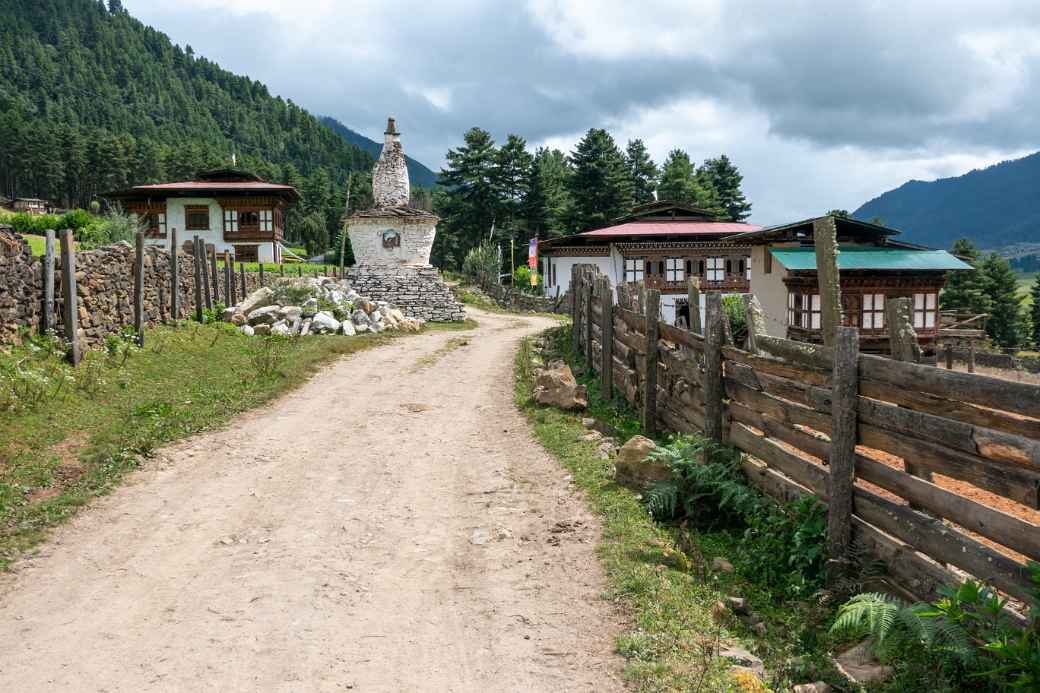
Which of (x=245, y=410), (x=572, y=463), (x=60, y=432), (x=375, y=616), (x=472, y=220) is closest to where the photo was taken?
(x=375, y=616)

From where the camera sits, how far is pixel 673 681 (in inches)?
187

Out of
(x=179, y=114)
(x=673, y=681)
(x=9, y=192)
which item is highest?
(x=179, y=114)

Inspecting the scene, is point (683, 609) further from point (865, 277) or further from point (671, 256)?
point (671, 256)

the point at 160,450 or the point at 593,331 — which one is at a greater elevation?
the point at 593,331

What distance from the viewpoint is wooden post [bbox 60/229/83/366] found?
47.4 feet

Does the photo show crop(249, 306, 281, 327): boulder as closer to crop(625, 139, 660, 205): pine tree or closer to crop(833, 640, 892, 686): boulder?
crop(833, 640, 892, 686): boulder

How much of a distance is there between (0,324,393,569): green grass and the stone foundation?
13784mm

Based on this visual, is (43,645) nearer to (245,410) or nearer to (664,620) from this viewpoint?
(664,620)

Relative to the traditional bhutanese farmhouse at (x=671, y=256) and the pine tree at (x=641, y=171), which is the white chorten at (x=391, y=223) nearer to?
the traditional bhutanese farmhouse at (x=671, y=256)

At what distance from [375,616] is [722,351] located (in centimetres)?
482

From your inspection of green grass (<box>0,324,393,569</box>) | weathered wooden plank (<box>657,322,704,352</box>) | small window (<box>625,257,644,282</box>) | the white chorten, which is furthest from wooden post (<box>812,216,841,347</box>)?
small window (<box>625,257,644,282</box>)

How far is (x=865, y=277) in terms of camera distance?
115ft

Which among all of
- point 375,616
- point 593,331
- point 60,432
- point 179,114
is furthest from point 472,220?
point 179,114

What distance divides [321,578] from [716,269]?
155 feet
